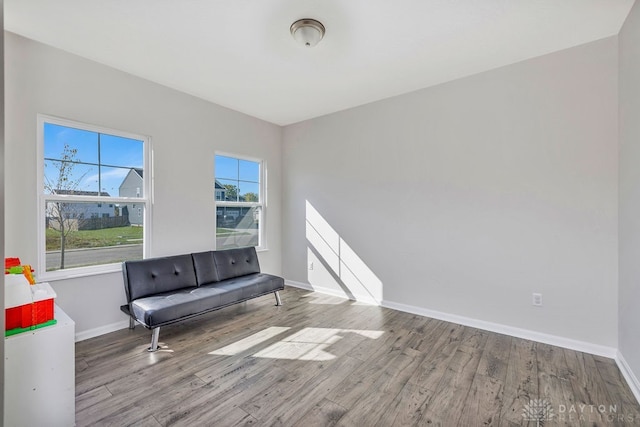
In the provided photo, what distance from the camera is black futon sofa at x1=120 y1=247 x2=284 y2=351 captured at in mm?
2578

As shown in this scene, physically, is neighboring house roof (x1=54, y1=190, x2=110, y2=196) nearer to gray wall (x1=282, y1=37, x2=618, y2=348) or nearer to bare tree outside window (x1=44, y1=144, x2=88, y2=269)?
bare tree outside window (x1=44, y1=144, x2=88, y2=269)

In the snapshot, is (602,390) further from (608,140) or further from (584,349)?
(608,140)

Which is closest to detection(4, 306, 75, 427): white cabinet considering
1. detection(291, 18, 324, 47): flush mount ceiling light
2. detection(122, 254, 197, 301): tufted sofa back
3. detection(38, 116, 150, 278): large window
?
detection(122, 254, 197, 301): tufted sofa back

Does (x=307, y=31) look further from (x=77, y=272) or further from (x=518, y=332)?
(x=518, y=332)

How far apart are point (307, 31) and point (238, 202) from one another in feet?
8.80

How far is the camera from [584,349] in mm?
2512

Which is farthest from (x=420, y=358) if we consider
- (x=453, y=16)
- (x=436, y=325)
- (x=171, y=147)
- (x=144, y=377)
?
(x=171, y=147)

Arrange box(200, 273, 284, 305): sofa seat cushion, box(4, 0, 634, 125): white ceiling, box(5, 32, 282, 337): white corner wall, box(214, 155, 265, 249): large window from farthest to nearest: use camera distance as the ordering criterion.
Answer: box(214, 155, 265, 249): large window → box(200, 273, 284, 305): sofa seat cushion → box(5, 32, 282, 337): white corner wall → box(4, 0, 634, 125): white ceiling

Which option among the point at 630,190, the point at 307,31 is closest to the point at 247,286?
the point at 307,31

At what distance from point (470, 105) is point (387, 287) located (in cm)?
237

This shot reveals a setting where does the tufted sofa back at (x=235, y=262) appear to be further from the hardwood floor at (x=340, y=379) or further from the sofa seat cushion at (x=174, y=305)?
the hardwood floor at (x=340, y=379)

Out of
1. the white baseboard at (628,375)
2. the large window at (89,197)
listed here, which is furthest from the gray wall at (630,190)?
the large window at (89,197)

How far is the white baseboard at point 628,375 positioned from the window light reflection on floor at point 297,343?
71.5 inches

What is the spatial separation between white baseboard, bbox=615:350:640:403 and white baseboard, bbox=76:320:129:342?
437 cm
